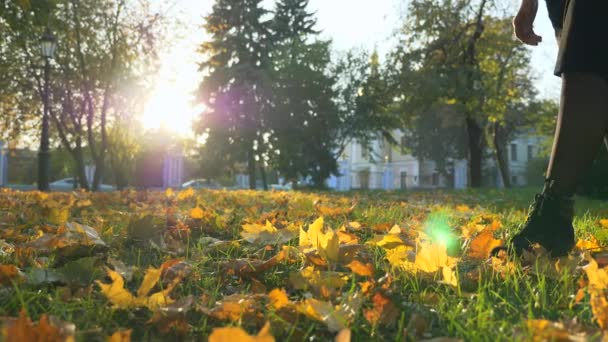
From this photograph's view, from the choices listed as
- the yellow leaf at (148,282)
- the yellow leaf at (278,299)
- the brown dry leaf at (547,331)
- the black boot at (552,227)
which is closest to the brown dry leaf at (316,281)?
the yellow leaf at (278,299)

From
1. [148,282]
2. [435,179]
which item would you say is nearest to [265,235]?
[148,282]

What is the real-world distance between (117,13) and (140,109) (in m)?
5.37

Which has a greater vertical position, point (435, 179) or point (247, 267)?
point (435, 179)

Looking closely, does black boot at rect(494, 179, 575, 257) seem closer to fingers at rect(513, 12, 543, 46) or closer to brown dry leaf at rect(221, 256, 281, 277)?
fingers at rect(513, 12, 543, 46)

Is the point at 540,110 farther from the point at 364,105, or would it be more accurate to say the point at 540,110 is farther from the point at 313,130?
the point at 313,130

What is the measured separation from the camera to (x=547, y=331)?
2.98 ft

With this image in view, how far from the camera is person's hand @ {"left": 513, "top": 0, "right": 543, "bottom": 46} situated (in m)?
2.12

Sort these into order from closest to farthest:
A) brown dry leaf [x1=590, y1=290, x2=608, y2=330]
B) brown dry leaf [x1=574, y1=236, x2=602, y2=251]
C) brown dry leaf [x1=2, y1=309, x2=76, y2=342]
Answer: brown dry leaf [x1=2, y1=309, x2=76, y2=342] < brown dry leaf [x1=590, y1=290, x2=608, y2=330] < brown dry leaf [x1=574, y1=236, x2=602, y2=251]

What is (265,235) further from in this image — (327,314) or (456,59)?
(456,59)

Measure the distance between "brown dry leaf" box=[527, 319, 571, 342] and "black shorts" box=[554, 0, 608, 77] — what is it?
3.67 feet

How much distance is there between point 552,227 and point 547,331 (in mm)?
976

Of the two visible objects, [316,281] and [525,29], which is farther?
[525,29]

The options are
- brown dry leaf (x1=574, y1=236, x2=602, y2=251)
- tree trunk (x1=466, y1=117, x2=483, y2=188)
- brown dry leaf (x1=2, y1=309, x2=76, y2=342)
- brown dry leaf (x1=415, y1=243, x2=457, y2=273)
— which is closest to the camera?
brown dry leaf (x1=2, y1=309, x2=76, y2=342)

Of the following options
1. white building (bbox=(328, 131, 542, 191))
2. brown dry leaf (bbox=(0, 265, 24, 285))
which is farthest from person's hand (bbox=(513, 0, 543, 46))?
white building (bbox=(328, 131, 542, 191))
